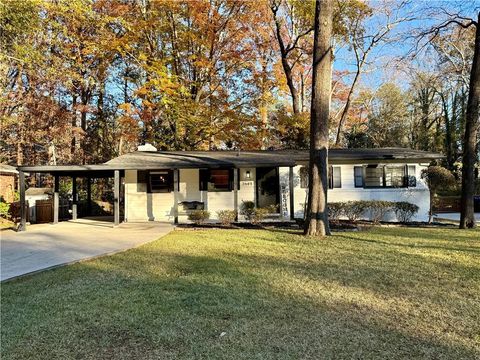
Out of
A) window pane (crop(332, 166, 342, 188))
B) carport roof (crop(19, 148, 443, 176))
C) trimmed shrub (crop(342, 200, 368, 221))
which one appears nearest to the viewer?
carport roof (crop(19, 148, 443, 176))

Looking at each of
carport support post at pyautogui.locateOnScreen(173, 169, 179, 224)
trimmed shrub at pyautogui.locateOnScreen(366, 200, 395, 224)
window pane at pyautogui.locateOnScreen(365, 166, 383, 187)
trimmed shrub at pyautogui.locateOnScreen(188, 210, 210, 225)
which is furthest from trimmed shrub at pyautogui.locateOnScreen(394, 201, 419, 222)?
carport support post at pyautogui.locateOnScreen(173, 169, 179, 224)

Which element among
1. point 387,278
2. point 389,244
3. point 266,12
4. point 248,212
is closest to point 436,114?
point 266,12

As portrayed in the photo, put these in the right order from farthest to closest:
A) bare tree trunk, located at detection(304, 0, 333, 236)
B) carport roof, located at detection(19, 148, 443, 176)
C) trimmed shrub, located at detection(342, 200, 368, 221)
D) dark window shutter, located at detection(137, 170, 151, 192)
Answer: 1. dark window shutter, located at detection(137, 170, 151, 192)
2. trimmed shrub, located at detection(342, 200, 368, 221)
3. carport roof, located at detection(19, 148, 443, 176)
4. bare tree trunk, located at detection(304, 0, 333, 236)

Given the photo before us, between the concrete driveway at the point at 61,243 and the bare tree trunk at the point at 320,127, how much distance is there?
444 centimetres

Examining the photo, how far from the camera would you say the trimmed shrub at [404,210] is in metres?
13.8

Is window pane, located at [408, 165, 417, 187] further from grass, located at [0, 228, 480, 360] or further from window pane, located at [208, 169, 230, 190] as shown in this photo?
grass, located at [0, 228, 480, 360]

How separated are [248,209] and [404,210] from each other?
6221 mm

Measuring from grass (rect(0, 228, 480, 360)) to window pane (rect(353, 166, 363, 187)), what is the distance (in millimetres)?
7722

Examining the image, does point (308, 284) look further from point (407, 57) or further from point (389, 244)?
point (407, 57)

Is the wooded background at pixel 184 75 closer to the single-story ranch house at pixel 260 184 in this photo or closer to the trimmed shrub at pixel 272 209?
the single-story ranch house at pixel 260 184

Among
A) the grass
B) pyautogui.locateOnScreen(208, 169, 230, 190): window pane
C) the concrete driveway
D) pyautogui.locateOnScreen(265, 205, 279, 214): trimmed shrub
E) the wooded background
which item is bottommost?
the grass

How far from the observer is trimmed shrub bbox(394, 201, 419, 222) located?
13812mm

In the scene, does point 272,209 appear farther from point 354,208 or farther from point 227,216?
point 354,208

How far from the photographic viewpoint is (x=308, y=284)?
4.96 meters
